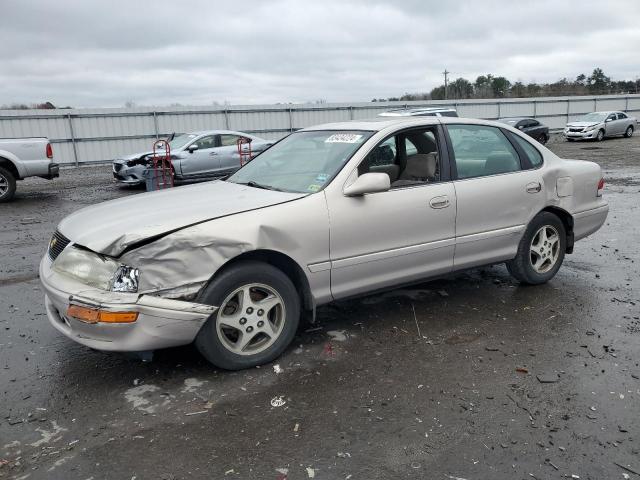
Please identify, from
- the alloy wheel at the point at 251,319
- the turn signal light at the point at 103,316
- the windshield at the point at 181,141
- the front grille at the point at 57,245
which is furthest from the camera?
the windshield at the point at 181,141

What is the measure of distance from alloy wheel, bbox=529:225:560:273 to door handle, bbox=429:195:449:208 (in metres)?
1.24

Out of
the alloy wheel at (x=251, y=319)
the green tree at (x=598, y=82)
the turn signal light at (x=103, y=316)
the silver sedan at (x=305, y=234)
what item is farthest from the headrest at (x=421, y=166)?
the green tree at (x=598, y=82)

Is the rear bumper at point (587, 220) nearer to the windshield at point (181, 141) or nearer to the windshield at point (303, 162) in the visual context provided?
the windshield at point (303, 162)

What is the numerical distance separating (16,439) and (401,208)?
9.57 feet

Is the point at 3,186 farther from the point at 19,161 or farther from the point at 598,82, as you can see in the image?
the point at 598,82

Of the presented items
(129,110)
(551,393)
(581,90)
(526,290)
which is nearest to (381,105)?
(129,110)

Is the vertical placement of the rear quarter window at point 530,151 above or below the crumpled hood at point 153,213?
above

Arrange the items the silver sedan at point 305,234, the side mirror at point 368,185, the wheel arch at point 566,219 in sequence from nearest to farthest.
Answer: the silver sedan at point 305,234
the side mirror at point 368,185
the wheel arch at point 566,219

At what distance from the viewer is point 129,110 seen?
2089 centimetres

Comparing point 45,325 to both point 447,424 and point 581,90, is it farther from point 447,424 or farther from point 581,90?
point 581,90

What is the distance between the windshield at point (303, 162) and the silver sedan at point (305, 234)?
0.02 meters

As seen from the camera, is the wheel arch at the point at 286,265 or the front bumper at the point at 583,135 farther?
the front bumper at the point at 583,135

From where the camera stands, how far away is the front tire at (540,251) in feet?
16.6

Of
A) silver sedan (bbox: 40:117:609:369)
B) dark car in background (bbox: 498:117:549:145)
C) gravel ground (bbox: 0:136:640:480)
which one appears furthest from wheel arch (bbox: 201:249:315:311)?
dark car in background (bbox: 498:117:549:145)
